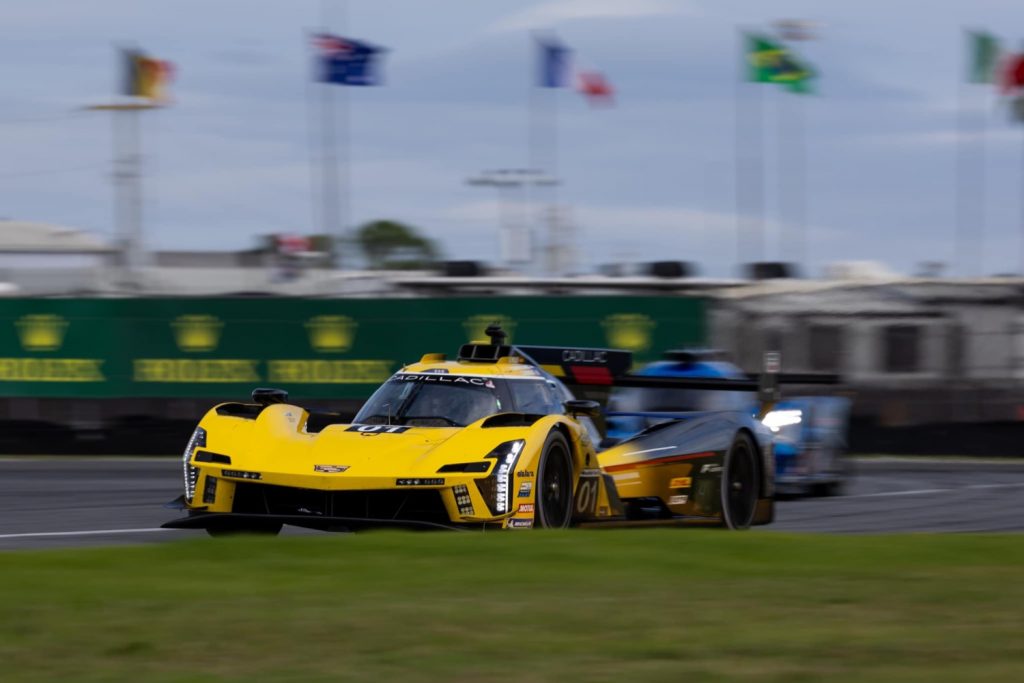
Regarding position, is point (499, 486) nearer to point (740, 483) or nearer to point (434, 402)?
point (434, 402)

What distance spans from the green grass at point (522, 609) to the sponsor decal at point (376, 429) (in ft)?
6.21

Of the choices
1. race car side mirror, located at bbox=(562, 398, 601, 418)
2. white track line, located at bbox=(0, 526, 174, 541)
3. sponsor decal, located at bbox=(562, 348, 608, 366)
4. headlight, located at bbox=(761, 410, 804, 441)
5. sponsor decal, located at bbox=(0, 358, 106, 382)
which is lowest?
white track line, located at bbox=(0, 526, 174, 541)

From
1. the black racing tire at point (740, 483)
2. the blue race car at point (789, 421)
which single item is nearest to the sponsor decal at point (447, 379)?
the black racing tire at point (740, 483)

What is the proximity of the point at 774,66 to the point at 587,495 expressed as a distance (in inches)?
1143

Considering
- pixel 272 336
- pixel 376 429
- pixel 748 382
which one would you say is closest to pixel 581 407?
pixel 376 429

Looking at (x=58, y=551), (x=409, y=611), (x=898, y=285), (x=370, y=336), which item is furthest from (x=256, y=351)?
(x=409, y=611)

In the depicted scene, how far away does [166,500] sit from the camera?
13289 mm

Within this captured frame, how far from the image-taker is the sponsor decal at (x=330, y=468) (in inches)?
340

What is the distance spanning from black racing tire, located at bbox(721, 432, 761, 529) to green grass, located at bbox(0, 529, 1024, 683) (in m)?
3.18

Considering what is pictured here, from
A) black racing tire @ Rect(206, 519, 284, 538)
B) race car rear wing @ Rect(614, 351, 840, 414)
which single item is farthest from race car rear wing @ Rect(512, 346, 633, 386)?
black racing tire @ Rect(206, 519, 284, 538)

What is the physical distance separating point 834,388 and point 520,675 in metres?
13.0

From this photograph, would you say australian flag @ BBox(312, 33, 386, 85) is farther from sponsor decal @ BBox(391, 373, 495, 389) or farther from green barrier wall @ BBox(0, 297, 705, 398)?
sponsor decal @ BBox(391, 373, 495, 389)

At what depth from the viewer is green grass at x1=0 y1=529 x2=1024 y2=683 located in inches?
191

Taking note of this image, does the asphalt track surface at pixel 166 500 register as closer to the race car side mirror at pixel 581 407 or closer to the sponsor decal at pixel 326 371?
the race car side mirror at pixel 581 407
